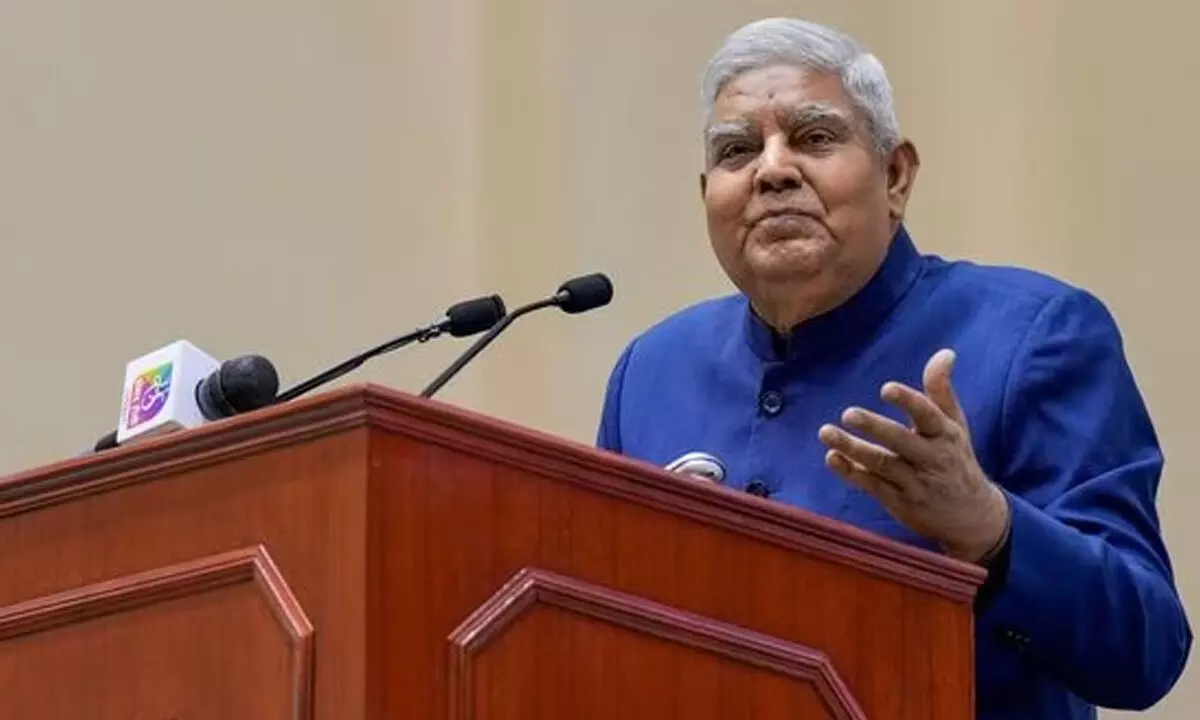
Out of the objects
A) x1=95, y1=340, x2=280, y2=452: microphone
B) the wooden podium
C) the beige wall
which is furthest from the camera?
the beige wall

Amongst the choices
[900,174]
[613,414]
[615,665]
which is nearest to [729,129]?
[900,174]

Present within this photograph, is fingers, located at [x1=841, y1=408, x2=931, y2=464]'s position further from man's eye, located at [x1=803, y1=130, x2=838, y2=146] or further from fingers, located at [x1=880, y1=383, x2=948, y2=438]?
man's eye, located at [x1=803, y1=130, x2=838, y2=146]

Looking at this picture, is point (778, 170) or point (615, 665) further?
point (778, 170)

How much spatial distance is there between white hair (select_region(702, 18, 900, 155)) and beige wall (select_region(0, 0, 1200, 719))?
1563 millimetres

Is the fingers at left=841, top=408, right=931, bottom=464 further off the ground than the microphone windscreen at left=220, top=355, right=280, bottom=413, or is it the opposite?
the microphone windscreen at left=220, top=355, right=280, bottom=413

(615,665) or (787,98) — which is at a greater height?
(787,98)

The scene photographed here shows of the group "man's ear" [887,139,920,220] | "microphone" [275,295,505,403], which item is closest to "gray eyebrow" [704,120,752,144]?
"man's ear" [887,139,920,220]

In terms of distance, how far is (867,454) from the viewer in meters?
2.14

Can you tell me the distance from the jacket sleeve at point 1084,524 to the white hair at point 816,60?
0.33 m

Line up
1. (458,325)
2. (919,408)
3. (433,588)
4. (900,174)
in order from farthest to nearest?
(900,174), (458,325), (919,408), (433,588)

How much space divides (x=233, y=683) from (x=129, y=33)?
108 inches

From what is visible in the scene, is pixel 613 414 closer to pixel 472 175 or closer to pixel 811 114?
pixel 811 114

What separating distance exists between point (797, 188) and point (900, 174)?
0.69ft

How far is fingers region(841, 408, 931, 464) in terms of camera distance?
2.08m
